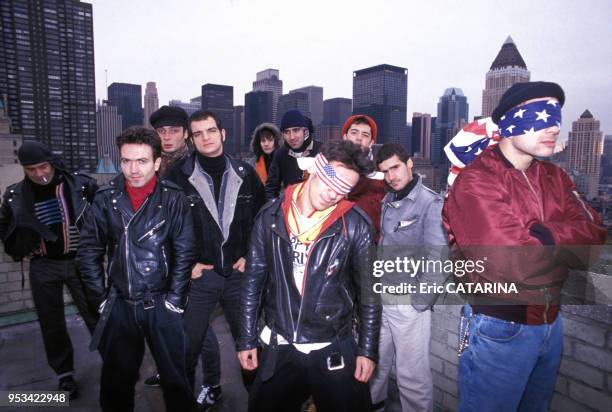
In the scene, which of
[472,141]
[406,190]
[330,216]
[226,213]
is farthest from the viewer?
[226,213]

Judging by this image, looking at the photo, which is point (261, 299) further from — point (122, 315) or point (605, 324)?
point (605, 324)

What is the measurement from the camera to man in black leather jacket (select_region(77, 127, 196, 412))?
330 centimetres

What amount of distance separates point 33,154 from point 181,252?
2168 millimetres

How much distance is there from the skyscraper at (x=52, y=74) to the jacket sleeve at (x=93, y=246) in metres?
176

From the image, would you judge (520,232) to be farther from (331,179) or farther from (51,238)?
(51,238)

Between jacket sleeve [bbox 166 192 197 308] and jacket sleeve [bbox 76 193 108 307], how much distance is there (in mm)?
594

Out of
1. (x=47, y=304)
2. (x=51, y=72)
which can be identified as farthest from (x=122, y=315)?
(x=51, y=72)

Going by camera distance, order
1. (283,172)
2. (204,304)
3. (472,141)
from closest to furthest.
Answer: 1. (472,141)
2. (204,304)
3. (283,172)

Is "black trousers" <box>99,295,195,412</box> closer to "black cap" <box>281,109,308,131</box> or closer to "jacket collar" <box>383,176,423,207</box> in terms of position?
"jacket collar" <box>383,176,423,207</box>

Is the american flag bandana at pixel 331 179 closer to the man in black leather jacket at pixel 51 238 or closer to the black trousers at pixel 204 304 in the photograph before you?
the black trousers at pixel 204 304

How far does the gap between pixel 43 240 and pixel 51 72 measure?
192836 millimetres

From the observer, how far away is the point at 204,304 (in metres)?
3.97

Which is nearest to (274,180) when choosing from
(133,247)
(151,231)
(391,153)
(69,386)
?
(391,153)

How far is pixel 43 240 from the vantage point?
4355 millimetres
